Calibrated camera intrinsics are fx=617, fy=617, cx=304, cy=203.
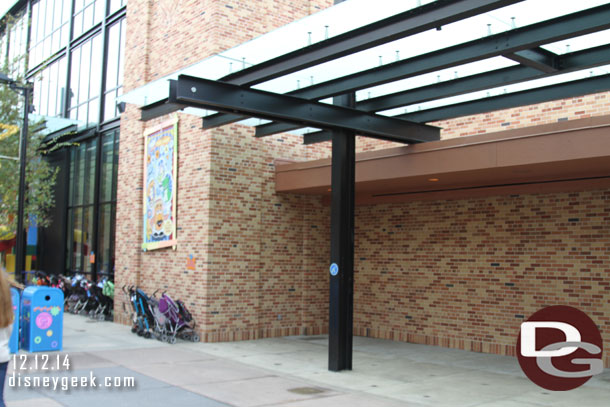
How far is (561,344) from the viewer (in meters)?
10.7

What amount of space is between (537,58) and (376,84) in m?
2.13

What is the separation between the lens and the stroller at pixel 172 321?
40.8ft

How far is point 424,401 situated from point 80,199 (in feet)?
50.3

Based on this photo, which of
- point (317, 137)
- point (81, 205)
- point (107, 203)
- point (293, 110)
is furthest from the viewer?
point (81, 205)

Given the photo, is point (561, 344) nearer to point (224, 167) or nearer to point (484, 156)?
point (484, 156)

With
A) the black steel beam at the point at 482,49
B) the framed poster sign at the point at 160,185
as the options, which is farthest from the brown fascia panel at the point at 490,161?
the framed poster sign at the point at 160,185

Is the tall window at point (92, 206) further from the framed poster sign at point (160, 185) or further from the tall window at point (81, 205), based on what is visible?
the framed poster sign at point (160, 185)

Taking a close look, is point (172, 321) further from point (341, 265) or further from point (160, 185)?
point (341, 265)

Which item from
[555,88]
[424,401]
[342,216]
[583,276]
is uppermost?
[555,88]

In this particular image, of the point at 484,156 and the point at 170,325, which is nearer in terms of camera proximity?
the point at 484,156

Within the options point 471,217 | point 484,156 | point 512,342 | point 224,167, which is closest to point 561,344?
point 512,342

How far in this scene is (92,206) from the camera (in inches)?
749

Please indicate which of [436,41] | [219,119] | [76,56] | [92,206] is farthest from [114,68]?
[436,41]

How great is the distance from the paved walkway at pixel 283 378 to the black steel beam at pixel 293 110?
387 cm
